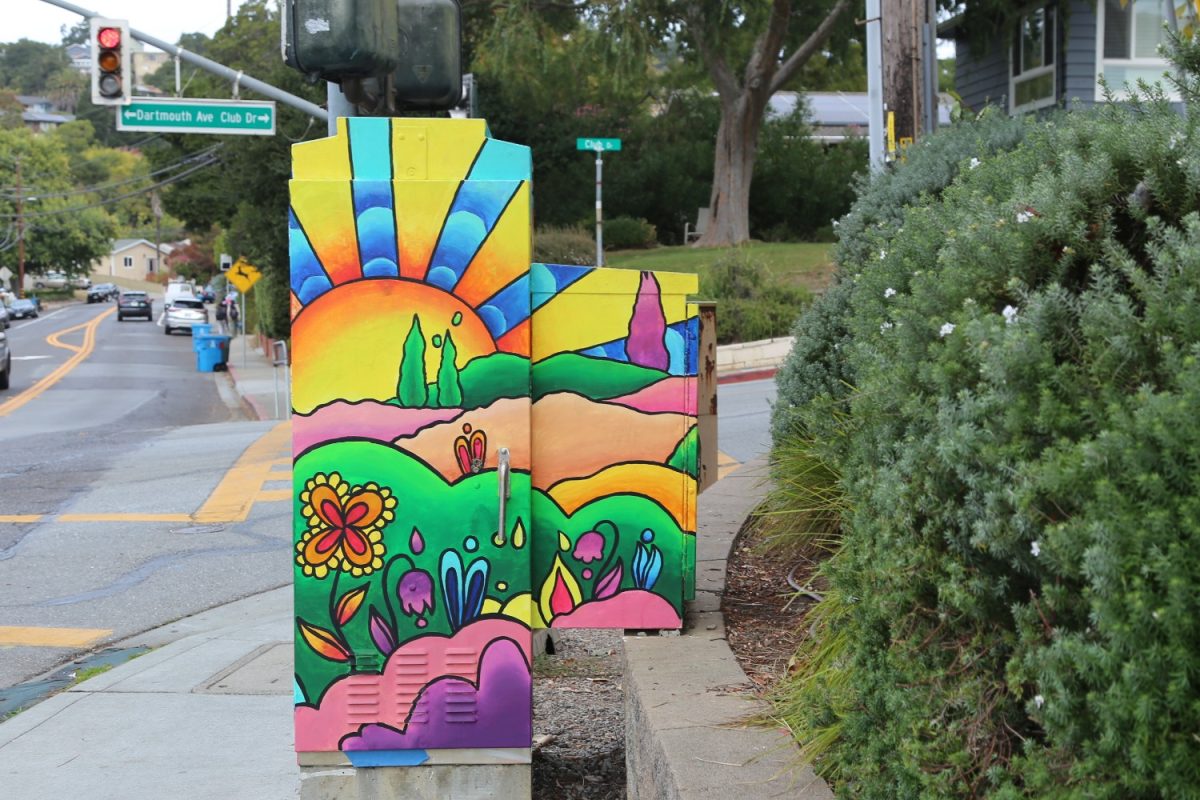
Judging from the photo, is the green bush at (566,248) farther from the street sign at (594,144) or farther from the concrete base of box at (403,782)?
the concrete base of box at (403,782)

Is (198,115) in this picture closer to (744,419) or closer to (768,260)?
(744,419)

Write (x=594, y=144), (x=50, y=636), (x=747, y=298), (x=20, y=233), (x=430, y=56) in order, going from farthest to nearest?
(x=20, y=233) < (x=747, y=298) < (x=594, y=144) < (x=50, y=636) < (x=430, y=56)

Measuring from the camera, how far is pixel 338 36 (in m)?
4.53

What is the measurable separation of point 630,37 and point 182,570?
19.2 meters

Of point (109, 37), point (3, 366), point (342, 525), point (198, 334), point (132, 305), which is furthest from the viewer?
point (132, 305)

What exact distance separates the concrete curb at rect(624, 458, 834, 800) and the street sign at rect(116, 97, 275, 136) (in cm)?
1396

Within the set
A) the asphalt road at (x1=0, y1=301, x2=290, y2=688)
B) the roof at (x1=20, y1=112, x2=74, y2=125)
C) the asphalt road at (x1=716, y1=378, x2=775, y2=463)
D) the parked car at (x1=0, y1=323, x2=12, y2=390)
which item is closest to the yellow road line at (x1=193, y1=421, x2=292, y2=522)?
the asphalt road at (x1=0, y1=301, x2=290, y2=688)

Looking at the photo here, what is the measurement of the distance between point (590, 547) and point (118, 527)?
27.2 feet

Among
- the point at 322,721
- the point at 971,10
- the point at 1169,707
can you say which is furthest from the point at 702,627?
the point at 971,10

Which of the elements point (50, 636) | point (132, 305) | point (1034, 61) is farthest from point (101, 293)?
point (50, 636)

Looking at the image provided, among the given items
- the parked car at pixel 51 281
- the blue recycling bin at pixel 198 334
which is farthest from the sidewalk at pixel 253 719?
the parked car at pixel 51 281

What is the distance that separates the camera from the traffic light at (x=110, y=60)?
54.1ft

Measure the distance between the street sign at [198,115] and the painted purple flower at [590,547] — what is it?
14.3 m

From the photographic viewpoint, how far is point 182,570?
31.9 feet
